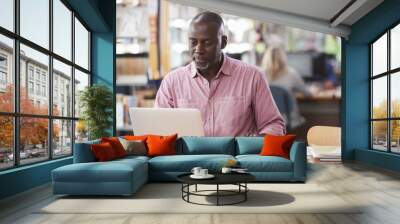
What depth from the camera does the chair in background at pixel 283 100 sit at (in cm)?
990

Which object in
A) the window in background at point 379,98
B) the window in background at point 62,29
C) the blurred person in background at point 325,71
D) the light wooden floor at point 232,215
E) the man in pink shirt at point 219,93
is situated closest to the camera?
the light wooden floor at point 232,215

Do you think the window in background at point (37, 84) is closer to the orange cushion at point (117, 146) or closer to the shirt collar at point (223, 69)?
the orange cushion at point (117, 146)

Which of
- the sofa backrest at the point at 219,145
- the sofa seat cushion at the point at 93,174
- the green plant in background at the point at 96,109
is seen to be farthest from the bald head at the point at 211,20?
the sofa seat cushion at the point at 93,174

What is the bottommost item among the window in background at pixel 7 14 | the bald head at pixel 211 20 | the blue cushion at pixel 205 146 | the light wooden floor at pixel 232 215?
the light wooden floor at pixel 232 215

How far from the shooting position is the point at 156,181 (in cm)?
578

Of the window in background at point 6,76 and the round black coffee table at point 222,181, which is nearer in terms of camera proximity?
the round black coffee table at point 222,181

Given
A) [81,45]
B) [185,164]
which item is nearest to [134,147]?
[185,164]

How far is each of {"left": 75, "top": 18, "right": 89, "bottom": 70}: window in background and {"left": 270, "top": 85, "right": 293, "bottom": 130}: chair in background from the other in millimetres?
4323

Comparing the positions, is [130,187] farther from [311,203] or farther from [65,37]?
[65,37]

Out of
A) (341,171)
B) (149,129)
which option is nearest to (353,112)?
(341,171)

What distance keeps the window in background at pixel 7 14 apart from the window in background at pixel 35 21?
0.89ft

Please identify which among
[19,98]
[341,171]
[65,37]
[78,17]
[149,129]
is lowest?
[341,171]

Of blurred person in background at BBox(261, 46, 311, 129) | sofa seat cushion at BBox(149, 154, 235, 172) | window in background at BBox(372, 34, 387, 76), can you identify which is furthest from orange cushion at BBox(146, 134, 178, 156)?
window in background at BBox(372, 34, 387, 76)

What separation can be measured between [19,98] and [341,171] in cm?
532
